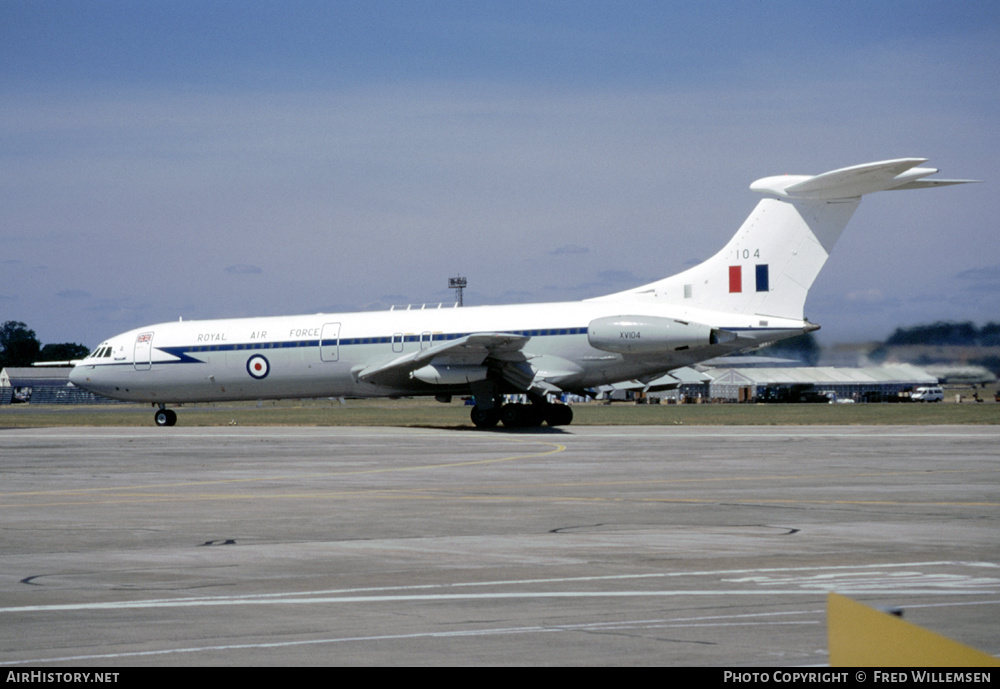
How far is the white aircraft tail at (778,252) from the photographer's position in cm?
3575

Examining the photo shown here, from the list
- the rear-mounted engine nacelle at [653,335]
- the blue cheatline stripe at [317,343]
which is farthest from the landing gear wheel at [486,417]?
the rear-mounted engine nacelle at [653,335]

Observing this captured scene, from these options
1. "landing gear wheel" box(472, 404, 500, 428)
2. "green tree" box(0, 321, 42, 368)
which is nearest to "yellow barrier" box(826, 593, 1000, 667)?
"landing gear wheel" box(472, 404, 500, 428)

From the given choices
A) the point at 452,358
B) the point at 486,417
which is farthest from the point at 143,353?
the point at 486,417

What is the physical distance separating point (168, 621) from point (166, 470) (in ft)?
49.9

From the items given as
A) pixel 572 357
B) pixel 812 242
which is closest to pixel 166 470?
pixel 572 357

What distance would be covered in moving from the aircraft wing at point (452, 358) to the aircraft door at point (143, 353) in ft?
30.0

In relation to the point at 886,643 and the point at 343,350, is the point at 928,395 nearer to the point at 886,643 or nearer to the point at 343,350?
the point at 343,350

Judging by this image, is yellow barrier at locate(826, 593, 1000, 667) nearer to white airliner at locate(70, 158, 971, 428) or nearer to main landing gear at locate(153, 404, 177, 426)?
white airliner at locate(70, 158, 971, 428)

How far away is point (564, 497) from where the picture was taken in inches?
659

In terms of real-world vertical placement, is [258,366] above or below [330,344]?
below

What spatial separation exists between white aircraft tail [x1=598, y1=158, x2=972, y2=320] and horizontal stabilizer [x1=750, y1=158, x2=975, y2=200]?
32 mm

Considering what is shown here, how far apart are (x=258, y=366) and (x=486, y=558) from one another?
103ft

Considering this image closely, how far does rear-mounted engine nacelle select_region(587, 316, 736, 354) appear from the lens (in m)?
35.2

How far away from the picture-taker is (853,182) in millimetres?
34188
